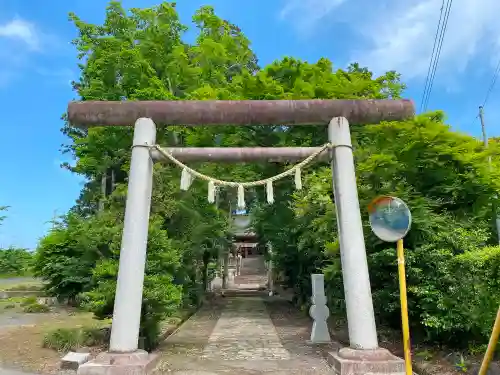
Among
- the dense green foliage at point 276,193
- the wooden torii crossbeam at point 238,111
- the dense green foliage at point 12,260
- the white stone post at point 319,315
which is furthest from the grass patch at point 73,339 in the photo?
the dense green foliage at point 12,260

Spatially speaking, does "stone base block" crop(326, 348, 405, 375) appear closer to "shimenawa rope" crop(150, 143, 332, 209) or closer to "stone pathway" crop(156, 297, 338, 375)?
"stone pathway" crop(156, 297, 338, 375)

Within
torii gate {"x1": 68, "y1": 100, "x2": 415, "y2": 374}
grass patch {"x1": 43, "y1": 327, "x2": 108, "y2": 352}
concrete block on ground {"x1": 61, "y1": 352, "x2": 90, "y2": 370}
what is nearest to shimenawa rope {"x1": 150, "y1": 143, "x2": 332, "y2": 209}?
torii gate {"x1": 68, "y1": 100, "x2": 415, "y2": 374}

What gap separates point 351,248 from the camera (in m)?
7.47

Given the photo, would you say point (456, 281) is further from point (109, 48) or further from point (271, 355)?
point (109, 48)

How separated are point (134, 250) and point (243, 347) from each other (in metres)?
4.48

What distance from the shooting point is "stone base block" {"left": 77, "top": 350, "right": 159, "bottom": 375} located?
6.65m

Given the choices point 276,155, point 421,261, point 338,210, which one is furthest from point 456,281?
point 276,155

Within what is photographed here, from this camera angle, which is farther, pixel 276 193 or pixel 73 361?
pixel 276 193

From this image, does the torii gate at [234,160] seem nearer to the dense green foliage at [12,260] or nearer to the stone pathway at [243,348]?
the stone pathway at [243,348]

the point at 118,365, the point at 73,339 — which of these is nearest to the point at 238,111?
the point at 118,365

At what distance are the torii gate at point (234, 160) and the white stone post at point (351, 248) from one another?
0.05 feet

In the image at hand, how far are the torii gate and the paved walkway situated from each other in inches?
40.3

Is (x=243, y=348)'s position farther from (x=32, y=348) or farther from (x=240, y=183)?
(x=32, y=348)

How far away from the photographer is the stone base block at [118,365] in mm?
6648
